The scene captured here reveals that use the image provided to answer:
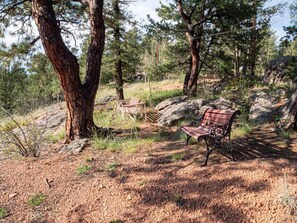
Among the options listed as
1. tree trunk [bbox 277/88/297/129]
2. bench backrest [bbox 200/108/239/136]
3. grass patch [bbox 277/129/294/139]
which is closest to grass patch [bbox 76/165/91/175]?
bench backrest [bbox 200/108/239/136]

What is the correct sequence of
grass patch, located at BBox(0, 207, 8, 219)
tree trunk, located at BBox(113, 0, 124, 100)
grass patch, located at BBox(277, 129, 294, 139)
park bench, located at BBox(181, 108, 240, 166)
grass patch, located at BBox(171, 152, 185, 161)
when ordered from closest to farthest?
1. grass patch, located at BBox(0, 207, 8, 219)
2. park bench, located at BBox(181, 108, 240, 166)
3. grass patch, located at BBox(171, 152, 185, 161)
4. grass patch, located at BBox(277, 129, 294, 139)
5. tree trunk, located at BBox(113, 0, 124, 100)

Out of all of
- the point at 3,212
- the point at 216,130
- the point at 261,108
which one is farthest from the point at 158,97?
the point at 3,212

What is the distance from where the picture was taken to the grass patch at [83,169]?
384cm

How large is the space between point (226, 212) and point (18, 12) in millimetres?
7221

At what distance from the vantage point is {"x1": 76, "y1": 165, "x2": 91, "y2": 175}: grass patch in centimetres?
384

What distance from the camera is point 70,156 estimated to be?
180 inches

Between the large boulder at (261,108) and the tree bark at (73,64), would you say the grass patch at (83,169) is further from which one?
the large boulder at (261,108)

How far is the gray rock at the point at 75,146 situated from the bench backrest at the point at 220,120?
2.51 m

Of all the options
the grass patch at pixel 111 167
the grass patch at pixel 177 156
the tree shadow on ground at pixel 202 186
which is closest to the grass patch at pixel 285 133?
the tree shadow on ground at pixel 202 186

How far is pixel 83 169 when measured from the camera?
3908mm

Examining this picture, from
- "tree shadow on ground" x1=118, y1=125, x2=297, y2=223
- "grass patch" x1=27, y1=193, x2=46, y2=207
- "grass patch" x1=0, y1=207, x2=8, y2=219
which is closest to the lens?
"tree shadow on ground" x1=118, y1=125, x2=297, y2=223

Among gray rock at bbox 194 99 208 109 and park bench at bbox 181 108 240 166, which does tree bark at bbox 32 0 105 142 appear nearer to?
park bench at bbox 181 108 240 166

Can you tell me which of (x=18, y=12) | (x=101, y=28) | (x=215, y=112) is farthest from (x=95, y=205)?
(x=18, y=12)

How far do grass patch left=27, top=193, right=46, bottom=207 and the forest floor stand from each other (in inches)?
2.0
